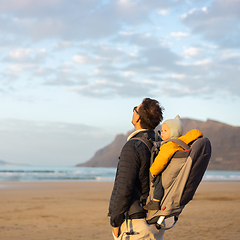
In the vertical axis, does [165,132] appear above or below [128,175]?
above

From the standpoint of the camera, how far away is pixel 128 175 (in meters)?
2.31

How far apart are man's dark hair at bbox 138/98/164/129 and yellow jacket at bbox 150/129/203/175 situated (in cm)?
26

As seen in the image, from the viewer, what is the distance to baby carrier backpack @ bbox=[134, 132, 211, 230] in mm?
2186

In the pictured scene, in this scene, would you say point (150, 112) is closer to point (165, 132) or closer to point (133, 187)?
point (165, 132)

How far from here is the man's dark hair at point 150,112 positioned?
8.08ft

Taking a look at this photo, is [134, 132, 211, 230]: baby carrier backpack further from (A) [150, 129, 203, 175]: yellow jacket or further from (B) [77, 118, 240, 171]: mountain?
(B) [77, 118, 240, 171]: mountain

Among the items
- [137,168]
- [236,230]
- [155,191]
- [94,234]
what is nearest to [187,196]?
[155,191]

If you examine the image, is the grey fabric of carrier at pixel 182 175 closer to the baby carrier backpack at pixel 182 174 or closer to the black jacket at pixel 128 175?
the baby carrier backpack at pixel 182 174

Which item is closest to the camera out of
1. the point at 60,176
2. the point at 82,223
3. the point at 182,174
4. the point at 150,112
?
the point at 182,174

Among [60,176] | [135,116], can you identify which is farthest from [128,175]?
[60,176]

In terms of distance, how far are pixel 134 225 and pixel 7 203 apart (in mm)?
11732

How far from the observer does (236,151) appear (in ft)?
531

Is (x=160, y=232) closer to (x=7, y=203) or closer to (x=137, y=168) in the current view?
(x=137, y=168)

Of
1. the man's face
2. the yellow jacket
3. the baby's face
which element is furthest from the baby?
the man's face
